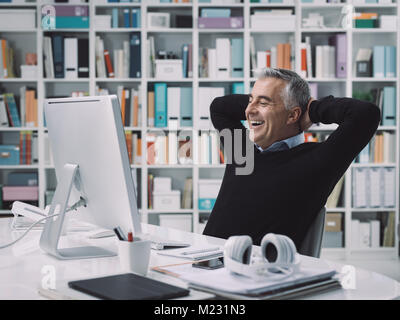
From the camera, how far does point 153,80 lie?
164 inches

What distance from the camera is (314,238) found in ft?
5.00

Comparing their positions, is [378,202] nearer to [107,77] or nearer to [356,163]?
[356,163]

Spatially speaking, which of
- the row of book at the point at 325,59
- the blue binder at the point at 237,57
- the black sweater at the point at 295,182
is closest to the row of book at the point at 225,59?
the blue binder at the point at 237,57

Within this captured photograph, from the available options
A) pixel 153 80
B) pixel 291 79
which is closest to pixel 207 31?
pixel 153 80

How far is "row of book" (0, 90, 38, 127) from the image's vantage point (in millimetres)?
4160

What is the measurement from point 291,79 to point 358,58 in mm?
2633

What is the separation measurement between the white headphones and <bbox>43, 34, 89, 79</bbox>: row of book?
3.45 metres

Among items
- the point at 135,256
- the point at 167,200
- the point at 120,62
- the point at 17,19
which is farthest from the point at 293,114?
the point at 17,19

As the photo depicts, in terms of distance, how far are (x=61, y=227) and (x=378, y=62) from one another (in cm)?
357

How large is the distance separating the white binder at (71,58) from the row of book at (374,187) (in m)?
2.43

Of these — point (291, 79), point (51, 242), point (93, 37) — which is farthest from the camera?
point (93, 37)

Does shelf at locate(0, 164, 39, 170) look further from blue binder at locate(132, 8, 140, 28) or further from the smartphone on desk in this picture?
the smartphone on desk

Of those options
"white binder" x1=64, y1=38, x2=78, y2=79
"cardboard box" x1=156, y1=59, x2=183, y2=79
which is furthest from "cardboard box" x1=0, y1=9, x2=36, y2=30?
"cardboard box" x1=156, y1=59, x2=183, y2=79
